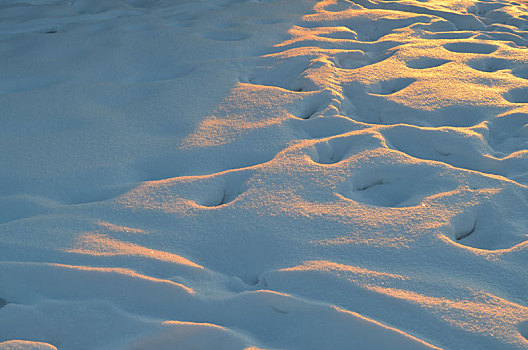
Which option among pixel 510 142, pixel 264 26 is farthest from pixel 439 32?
pixel 510 142

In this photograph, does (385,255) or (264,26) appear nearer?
(385,255)

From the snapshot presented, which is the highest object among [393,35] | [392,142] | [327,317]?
[393,35]

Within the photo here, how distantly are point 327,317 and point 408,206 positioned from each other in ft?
1.82

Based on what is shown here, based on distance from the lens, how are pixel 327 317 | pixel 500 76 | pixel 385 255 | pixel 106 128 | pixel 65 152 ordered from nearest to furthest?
pixel 327 317 → pixel 385 255 → pixel 65 152 → pixel 106 128 → pixel 500 76

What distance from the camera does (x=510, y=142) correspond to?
6.23 ft

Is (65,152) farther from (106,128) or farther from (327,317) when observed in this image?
(327,317)

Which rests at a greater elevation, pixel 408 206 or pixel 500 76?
pixel 500 76

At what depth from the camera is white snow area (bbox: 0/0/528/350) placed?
46.4 inches

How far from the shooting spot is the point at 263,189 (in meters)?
1.62

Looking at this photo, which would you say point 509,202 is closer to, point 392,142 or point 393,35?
point 392,142

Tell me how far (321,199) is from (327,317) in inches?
19.4

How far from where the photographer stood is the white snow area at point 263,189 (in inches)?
46.4

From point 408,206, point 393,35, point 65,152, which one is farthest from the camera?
point 393,35

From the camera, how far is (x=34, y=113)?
2.10m
